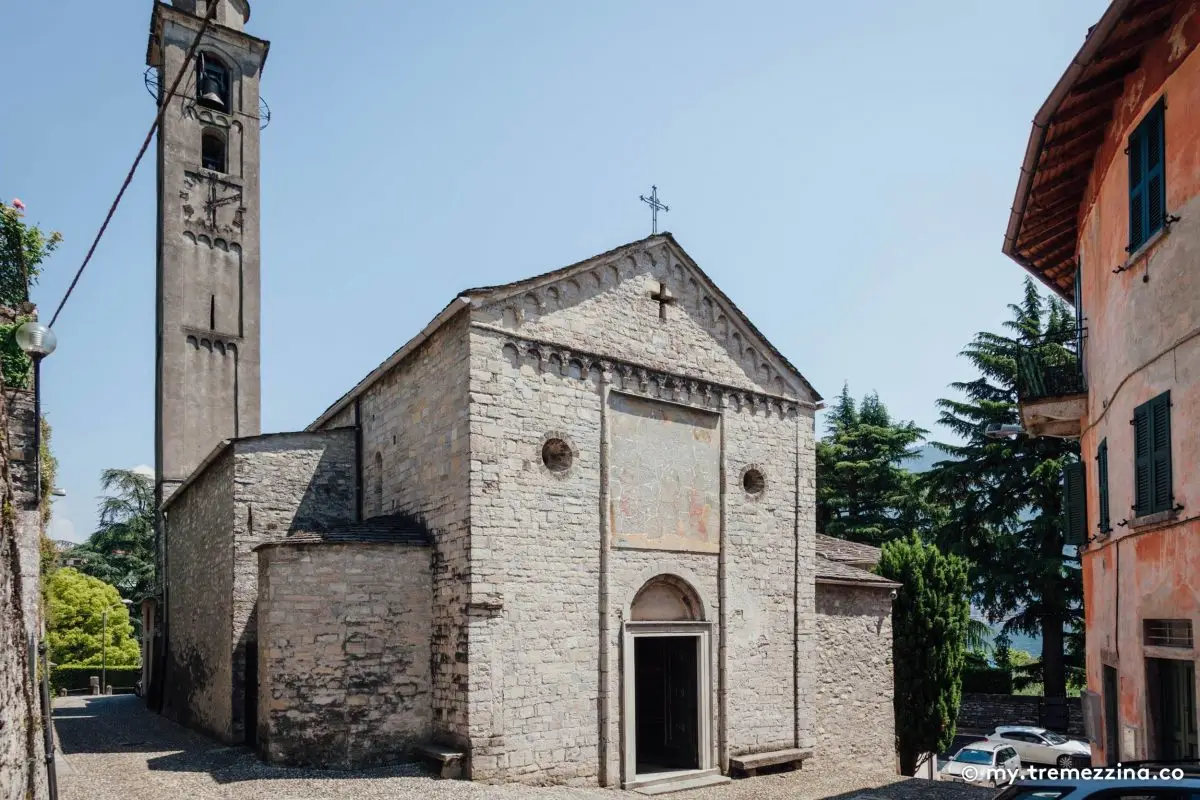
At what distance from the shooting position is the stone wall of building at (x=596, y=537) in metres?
13.6

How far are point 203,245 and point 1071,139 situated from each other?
23.2 m

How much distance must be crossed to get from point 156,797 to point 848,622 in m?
12.7

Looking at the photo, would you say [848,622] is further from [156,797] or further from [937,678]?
[156,797]

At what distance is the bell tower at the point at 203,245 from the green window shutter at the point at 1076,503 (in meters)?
21.6

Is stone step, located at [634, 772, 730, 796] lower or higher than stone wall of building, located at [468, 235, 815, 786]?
lower

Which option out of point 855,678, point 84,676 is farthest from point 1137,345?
point 84,676

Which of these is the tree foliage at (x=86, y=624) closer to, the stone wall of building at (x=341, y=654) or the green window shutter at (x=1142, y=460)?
the stone wall of building at (x=341, y=654)

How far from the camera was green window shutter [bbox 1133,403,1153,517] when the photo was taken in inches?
353

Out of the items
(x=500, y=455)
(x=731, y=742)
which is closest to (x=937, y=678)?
(x=731, y=742)

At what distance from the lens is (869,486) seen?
3669 centimetres

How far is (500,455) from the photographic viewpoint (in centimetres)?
1386

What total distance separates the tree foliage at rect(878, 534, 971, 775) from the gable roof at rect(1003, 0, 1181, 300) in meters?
7.77

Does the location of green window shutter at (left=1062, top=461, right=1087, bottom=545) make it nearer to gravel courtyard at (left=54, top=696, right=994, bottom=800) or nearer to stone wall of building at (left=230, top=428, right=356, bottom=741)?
gravel courtyard at (left=54, top=696, right=994, bottom=800)

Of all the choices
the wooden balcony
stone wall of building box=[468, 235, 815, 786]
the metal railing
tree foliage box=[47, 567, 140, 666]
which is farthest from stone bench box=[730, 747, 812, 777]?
tree foliage box=[47, 567, 140, 666]
